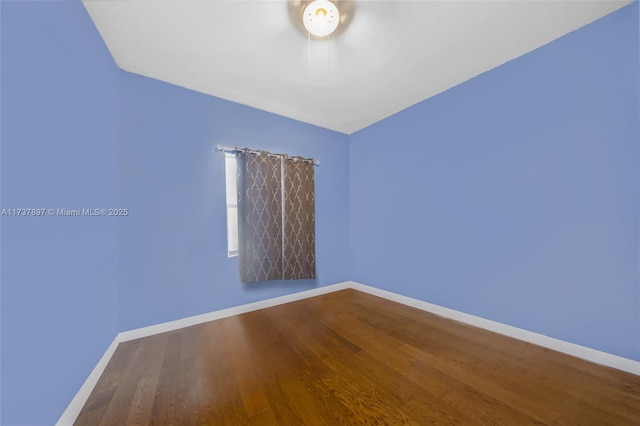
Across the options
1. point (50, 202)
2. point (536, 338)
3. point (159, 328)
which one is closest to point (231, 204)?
point (159, 328)

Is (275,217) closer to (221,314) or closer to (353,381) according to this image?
(221,314)

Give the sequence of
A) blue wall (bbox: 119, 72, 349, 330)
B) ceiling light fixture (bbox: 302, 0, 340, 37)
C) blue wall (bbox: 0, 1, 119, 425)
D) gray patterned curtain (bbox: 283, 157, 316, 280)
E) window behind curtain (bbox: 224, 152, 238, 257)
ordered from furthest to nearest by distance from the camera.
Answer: gray patterned curtain (bbox: 283, 157, 316, 280) < window behind curtain (bbox: 224, 152, 238, 257) < blue wall (bbox: 119, 72, 349, 330) < ceiling light fixture (bbox: 302, 0, 340, 37) < blue wall (bbox: 0, 1, 119, 425)

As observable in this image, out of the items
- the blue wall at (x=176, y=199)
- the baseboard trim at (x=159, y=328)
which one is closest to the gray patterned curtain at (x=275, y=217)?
Answer: the blue wall at (x=176, y=199)

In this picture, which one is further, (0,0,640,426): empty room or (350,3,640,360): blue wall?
(350,3,640,360): blue wall

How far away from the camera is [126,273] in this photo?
1859 millimetres

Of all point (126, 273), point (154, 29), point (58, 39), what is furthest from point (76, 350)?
point (154, 29)

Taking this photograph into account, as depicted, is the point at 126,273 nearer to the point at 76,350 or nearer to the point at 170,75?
the point at 76,350

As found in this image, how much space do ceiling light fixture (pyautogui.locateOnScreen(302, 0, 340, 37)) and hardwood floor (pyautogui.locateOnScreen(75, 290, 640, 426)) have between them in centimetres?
231

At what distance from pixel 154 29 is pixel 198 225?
1.58 metres

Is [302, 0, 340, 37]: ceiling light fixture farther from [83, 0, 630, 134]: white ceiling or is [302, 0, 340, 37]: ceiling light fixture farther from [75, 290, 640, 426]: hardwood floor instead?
[75, 290, 640, 426]: hardwood floor

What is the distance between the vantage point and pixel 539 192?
1.73 m

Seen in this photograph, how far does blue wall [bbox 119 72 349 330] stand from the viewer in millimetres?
1904

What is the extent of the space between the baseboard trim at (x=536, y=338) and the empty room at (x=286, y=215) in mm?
13

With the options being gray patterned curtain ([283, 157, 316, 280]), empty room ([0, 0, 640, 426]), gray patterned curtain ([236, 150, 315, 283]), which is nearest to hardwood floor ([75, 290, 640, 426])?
empty room ([0, 0, 640, 426])
